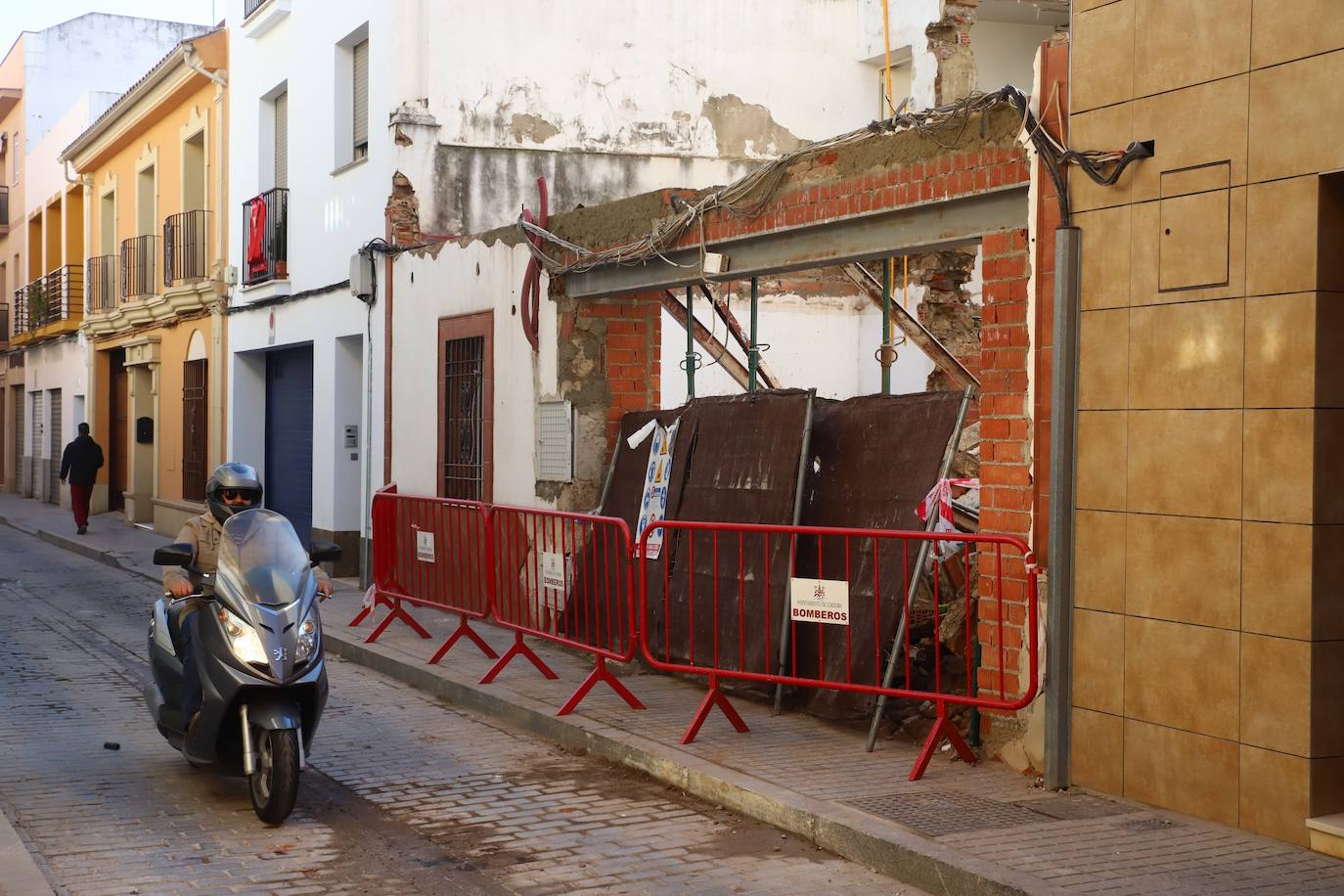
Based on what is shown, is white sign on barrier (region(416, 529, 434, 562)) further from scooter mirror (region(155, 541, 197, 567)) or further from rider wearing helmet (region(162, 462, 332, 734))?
scooter mirror (region(155, 541, 197, 567))

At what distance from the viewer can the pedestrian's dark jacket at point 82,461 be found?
23.3 metres

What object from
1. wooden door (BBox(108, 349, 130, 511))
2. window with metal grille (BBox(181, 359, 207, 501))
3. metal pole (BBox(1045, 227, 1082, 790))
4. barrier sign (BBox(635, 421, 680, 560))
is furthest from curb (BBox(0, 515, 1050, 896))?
wooden door (BBox(108, 349, 130, 511))

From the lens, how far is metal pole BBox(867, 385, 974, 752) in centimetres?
729

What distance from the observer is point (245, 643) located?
20.6ft

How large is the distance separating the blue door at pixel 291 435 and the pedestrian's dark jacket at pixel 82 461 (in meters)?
4.81

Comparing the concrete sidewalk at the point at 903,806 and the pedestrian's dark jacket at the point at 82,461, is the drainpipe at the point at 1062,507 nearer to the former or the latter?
the concrete sidewalk at the point at 903,806

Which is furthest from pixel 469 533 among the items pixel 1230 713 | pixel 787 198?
pixel 1230 713

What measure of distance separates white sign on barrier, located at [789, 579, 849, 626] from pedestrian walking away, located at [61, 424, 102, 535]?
59.8ft

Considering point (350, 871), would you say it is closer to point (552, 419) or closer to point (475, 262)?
point (552, 419)

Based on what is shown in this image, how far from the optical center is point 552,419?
37.0 feet

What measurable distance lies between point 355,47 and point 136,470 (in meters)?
11.7

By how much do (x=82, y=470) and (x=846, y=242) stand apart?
18337mm

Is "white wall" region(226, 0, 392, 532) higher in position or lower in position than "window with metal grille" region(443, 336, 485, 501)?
higher

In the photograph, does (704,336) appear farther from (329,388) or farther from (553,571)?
(329,388)
